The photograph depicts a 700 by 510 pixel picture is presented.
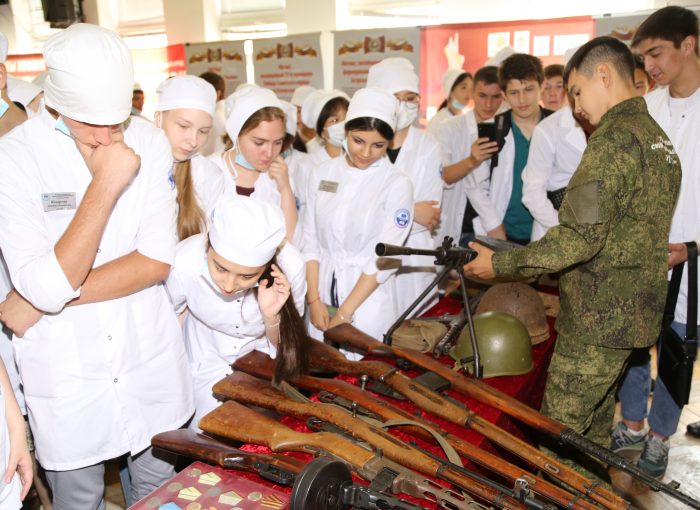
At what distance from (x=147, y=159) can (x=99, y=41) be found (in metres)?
0.35

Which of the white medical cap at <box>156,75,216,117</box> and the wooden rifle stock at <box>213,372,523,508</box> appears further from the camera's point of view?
the white medical cap at <box>156,75,216,117</box>

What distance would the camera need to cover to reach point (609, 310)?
1996 mm

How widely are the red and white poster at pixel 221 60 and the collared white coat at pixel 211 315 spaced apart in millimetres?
6053

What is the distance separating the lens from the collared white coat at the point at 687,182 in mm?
2750

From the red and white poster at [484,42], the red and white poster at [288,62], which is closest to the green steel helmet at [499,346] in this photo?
the red and white poster at [484,42]

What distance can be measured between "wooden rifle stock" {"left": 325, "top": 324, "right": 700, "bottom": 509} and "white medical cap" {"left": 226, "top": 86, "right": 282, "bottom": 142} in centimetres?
111

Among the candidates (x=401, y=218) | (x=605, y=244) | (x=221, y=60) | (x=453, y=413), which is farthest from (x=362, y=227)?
(x=221, y=60)

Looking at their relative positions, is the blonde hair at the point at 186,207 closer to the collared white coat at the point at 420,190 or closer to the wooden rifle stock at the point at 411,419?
the wooden rifle stock at the point at 411,419

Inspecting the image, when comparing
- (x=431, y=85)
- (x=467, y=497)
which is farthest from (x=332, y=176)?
(x=431, y=85)

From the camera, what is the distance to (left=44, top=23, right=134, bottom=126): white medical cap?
1460 mm

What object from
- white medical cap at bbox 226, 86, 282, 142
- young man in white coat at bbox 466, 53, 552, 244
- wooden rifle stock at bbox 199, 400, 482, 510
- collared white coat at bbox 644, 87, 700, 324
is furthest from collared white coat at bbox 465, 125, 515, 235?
wooden rifle stock at bbox 199, 400, 482, 510

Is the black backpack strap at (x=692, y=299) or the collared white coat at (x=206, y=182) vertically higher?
the collared white coat at (x=206, y=182)

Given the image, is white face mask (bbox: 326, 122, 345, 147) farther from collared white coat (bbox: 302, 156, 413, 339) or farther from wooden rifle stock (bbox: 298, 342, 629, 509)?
wooden rifle stock (bbox: 298, 342, 629, 509)

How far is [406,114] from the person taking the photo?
128 inches
